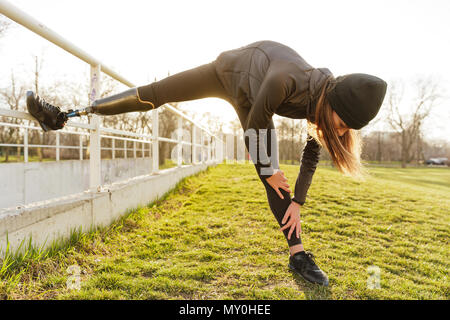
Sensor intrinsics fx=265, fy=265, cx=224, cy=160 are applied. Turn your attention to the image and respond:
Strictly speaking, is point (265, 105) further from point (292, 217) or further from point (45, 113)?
point (45, 113)

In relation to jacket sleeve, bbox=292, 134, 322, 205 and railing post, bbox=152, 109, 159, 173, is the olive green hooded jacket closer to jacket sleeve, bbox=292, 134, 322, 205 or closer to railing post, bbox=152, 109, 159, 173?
jacket sleeve, bbox=292, 134, 322, 205

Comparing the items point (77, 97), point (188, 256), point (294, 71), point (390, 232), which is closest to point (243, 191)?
point (390, 232)

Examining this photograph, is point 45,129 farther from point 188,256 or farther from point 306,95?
point 306,95

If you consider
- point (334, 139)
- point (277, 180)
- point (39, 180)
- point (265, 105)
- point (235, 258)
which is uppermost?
point (265, 105)

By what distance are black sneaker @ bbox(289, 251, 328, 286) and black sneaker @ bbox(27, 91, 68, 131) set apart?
173 cm

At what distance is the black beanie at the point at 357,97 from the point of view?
1.20 meters

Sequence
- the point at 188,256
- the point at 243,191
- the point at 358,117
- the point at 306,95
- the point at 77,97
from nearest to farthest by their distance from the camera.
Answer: the point at 358,117
the point at 306,95
the point at 188,256
the point at 243,191
the point at 77,97

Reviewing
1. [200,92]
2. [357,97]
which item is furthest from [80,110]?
[357,97]

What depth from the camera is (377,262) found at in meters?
1.77

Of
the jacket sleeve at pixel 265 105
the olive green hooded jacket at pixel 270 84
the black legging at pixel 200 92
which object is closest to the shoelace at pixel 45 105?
the black legging at pixel 200 92

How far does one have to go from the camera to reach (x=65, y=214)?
1626 millimetres

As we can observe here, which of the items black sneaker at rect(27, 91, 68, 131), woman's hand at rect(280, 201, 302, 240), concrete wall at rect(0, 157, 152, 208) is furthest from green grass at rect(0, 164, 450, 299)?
concrete wall at rect(0, 157, 152, 208)

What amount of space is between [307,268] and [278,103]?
3.06ft

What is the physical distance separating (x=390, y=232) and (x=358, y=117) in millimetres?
Result: 1779
